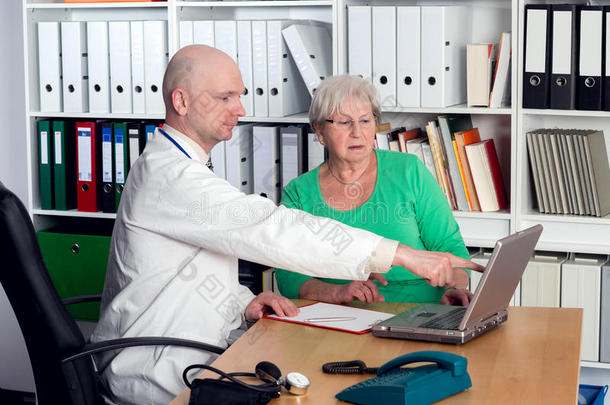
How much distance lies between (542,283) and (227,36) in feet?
5.10

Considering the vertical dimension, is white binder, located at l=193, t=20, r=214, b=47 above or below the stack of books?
above

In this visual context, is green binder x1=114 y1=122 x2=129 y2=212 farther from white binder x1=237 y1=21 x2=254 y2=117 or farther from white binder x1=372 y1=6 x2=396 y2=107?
white binder x1=372 y1=6 x2=396 y2=107

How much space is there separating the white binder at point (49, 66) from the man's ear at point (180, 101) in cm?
160

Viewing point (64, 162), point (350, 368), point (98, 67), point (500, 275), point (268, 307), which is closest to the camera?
point (350, 368)

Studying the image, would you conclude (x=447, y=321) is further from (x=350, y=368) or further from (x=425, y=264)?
(x=350, y=368)

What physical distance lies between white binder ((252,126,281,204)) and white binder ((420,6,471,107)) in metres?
0.63

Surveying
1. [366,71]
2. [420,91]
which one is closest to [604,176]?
[420,91]

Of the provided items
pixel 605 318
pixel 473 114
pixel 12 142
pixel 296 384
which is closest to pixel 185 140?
pixel 296 384

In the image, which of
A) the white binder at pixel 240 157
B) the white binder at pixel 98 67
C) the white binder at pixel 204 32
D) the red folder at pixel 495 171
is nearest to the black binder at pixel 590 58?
the red folder at pixel 495 171

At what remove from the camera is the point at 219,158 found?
3.23m

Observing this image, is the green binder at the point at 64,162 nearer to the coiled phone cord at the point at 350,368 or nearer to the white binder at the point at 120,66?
the white binder at the point at 120,66

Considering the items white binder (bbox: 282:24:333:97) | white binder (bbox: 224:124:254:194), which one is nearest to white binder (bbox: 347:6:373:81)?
white binder (bbox: 282:24:333:97)

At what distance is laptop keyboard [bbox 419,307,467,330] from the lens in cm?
169

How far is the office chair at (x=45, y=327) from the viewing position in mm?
1655
